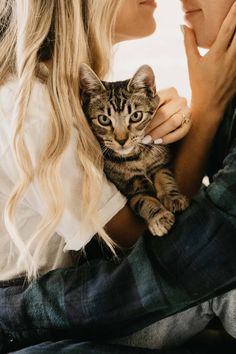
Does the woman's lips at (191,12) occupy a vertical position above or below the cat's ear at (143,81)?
above

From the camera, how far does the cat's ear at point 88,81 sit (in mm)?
1158

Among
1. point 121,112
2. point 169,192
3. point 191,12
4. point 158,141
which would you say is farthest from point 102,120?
point 191,12

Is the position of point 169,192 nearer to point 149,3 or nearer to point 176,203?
point 176,203

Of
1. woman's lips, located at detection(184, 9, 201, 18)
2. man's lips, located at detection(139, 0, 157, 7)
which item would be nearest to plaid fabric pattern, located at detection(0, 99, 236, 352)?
woman's lips, located at detection(184, 9, 201, 18)

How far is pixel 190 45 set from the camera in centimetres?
127

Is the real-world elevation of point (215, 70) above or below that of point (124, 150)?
above

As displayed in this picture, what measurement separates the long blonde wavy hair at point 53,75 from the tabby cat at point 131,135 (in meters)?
0.06

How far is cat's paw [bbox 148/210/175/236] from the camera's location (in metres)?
1.04

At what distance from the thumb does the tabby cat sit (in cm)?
13

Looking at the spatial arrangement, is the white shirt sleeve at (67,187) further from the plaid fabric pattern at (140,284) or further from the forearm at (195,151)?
the forearm at (195,151)

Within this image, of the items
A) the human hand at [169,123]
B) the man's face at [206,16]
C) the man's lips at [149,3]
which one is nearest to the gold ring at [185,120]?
the human hand at [169,123]

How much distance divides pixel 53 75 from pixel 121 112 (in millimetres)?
204

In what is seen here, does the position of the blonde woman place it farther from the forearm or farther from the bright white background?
the bright white background

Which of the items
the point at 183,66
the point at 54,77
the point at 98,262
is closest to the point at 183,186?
the point at 98,262
